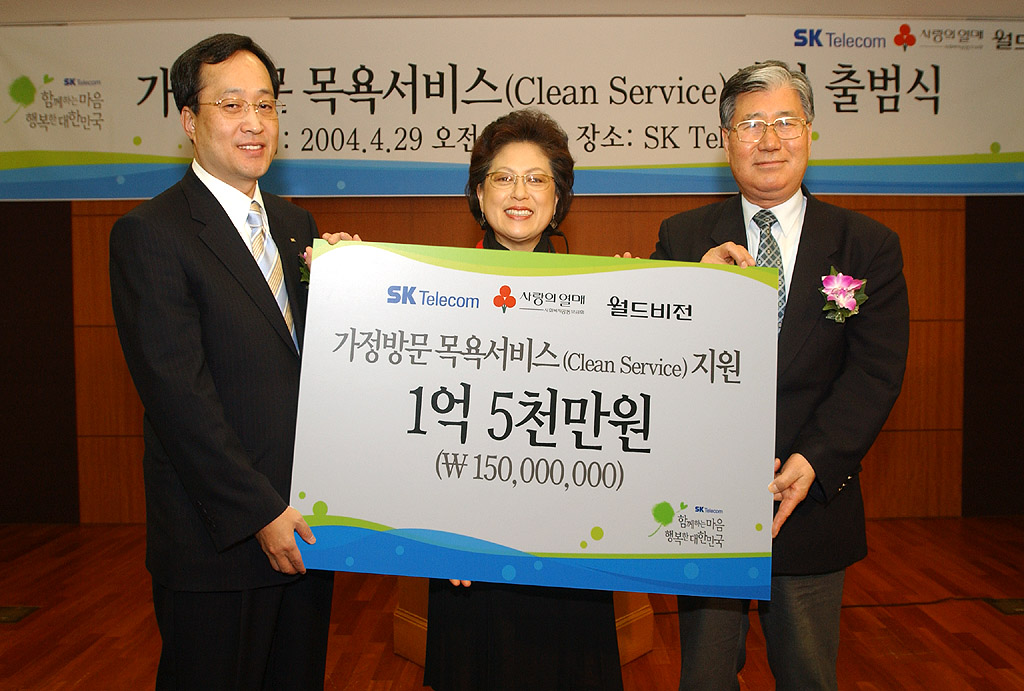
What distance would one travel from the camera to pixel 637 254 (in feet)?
14.5

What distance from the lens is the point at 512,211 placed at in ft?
5.82

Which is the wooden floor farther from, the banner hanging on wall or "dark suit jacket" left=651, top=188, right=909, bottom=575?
the banner hanging on wall

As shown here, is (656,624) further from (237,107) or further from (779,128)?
(237,107)

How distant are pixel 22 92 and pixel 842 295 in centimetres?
458

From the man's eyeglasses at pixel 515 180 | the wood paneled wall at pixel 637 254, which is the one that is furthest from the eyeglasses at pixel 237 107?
the wood paneled wall at pixel 637 254

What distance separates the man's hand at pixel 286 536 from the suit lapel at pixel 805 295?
108 centimetres

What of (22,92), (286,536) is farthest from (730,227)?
(22,92)

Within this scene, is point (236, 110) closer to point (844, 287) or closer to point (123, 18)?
point (844, 287)

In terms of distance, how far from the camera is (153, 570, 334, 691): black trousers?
155cm

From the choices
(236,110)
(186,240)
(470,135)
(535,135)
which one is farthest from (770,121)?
(470,135)

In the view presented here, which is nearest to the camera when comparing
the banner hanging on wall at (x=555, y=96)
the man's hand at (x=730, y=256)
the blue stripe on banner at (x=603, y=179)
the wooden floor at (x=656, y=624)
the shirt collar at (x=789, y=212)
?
the man's hand at (x=730, y=256)

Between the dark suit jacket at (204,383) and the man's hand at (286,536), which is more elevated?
the dark suit jacket at (204,383)

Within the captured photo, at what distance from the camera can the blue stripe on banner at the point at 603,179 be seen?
13.5 ft

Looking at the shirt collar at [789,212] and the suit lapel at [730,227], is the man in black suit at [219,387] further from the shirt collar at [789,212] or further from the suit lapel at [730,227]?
the shirt collar at [789,212]
